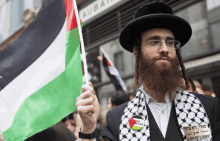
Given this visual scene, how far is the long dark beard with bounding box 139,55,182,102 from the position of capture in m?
1.78

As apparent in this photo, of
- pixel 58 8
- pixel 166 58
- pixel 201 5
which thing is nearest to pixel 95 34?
pixel 201 5

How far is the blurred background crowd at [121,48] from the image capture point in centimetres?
521

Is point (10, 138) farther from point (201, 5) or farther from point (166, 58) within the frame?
point (201, 5)

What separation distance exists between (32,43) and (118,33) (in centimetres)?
543

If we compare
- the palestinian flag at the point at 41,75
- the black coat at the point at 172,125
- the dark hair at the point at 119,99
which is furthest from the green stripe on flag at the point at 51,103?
the dark hair at the point at 119,99

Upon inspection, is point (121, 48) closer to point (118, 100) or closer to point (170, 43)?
point (118, 100)

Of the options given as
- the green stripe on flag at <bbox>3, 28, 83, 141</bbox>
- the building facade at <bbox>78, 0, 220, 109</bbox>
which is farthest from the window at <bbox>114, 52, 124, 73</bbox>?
the green stripe on flag at <bbox>3, 28, 83, 141</bbox>

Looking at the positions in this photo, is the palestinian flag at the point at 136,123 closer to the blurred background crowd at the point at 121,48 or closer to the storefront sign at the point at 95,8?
the blurred background crowd at the point at 121,48

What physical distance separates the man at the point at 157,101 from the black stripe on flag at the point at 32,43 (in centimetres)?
69

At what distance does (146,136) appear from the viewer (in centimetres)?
154

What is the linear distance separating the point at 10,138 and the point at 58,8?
4.25 feet

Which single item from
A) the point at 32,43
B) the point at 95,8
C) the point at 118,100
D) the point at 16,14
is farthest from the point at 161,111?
the point at 16,14

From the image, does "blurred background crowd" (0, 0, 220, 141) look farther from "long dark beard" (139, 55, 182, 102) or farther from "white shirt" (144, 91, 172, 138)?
"white shirt" (144, 91, 172, 138)

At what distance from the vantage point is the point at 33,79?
77.3 inches
